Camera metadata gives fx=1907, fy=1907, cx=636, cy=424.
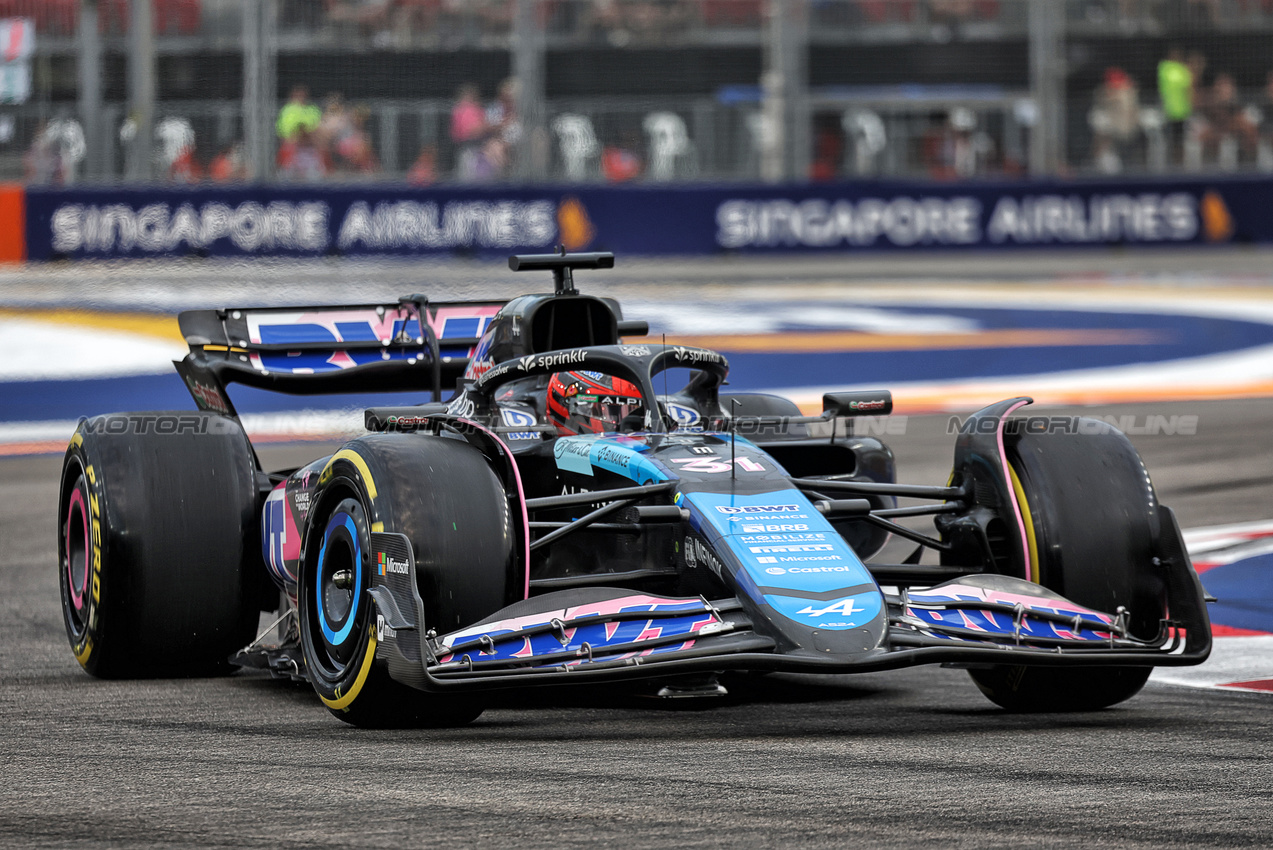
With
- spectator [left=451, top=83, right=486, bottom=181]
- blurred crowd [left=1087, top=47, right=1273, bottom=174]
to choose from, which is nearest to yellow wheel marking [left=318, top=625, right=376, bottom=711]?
spectator [left=451, top=83, right=486, bottom=181]

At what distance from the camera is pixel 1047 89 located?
24.0 m

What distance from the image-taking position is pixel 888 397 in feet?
23.4

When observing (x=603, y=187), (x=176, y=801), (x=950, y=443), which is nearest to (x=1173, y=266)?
(x=603, y=187)

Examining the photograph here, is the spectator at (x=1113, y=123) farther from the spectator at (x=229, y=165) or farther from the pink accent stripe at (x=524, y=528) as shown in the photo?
the pink accent stripe at (x=524, y=528)

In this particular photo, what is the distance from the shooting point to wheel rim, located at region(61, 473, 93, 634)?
7.38 metres

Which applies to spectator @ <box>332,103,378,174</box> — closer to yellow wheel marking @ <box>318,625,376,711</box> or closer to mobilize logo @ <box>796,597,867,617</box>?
yellow wheel marking @ <box>318,625,376,711</box>

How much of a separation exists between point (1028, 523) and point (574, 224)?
1686 centimetres

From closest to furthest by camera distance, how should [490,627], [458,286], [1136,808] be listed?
[1136,808]
[490,627]
[458,286]

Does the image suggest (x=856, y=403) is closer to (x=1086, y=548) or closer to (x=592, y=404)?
(x=592, y=404)

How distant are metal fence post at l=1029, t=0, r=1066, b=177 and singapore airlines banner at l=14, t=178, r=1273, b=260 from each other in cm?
44

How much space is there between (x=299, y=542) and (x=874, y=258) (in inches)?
695

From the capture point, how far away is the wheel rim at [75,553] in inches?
290

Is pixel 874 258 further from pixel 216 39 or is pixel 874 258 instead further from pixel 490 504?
pixel 490 504

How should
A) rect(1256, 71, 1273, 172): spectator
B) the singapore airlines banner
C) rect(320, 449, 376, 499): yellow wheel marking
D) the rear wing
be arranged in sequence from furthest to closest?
rect(1256, 71, 1273, 172): spectator < the singapore airlines banner < the rear wing < rect(320, 449, 376, 499): yellow wheel marking
